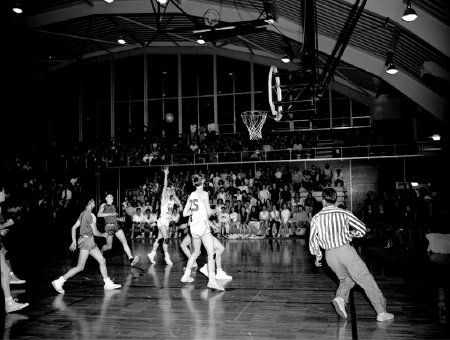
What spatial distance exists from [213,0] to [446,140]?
34.2 feet

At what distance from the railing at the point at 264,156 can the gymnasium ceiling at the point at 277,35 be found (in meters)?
3.16

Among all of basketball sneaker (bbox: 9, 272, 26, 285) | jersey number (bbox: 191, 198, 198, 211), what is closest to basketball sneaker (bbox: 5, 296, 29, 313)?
basketball sneaker (bbox: 9, 272, 26, 285)

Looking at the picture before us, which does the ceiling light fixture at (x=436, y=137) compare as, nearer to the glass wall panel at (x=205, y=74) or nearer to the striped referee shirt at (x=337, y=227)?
the glass wall panel at (x=205, y=74)

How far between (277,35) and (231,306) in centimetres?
1457

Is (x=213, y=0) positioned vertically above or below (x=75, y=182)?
above

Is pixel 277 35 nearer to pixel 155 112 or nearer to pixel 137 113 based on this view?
pixel 155 112

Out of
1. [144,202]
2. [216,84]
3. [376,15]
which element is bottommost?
[144,202]

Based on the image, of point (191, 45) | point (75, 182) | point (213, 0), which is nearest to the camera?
point (213, 0)

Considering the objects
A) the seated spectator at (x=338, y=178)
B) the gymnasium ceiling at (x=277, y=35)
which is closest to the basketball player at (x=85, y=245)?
the gymnasium ceiling at (x=277, y=35)

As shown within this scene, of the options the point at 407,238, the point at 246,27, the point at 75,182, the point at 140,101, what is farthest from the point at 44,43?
the point at 407,238

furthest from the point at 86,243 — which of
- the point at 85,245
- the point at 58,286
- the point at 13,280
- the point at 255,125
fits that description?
the point at 255,125

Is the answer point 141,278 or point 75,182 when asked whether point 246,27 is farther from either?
point 75,182

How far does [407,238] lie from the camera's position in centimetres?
1109

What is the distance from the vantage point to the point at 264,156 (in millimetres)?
20625
